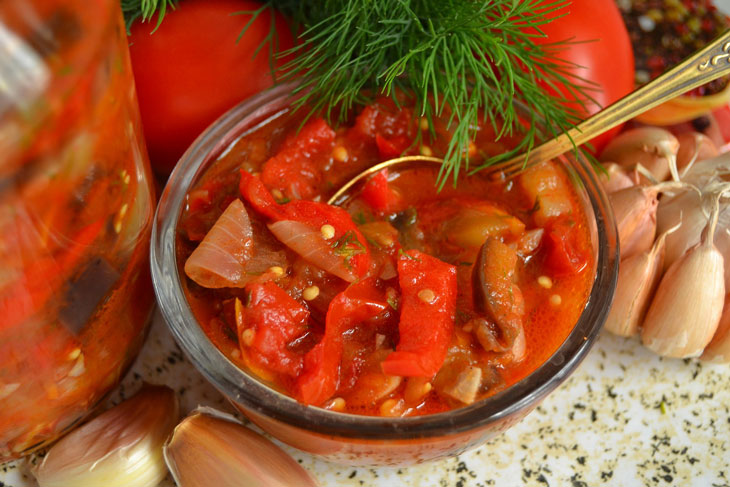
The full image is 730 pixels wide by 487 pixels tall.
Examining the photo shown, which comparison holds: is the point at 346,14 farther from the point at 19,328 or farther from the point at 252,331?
the point at 19,328

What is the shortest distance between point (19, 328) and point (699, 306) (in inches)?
43.9

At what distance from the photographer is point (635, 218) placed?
4.67ft

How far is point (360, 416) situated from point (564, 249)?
0.45 m

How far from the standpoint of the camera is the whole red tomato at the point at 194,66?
4.93ft

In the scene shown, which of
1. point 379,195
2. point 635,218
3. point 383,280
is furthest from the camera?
point 635,218

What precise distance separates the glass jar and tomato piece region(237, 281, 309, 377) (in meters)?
0.22

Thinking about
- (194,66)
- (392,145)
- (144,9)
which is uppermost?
(144,9)

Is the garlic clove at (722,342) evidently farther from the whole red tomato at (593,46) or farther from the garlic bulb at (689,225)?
the whole red tomato at (593,46)

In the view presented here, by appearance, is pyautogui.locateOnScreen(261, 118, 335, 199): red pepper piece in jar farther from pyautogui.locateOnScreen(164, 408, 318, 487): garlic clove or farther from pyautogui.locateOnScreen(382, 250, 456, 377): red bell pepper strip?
pyautogui.locateOnScreen(164, 408, 318, 487): garlic clove

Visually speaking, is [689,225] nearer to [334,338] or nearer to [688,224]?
[688,224]

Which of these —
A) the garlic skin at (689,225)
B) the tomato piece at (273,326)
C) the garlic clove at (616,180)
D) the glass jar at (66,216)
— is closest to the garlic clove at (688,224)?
the garlic skin at (689,225)

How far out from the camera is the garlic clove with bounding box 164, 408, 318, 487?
1190 mm

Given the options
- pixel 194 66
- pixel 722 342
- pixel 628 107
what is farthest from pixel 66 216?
pixel 722 342

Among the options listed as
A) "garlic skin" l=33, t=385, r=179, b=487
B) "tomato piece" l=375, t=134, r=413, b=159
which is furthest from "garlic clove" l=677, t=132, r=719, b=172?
"garlic skin" l=33, t=385, r=179, b=487
